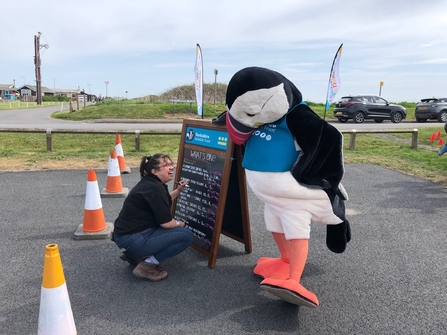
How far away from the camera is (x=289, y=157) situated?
9.18ft


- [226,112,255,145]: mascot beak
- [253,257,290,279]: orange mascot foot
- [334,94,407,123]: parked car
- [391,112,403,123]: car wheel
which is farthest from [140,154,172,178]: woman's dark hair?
[391,112,403,123]: car wheel

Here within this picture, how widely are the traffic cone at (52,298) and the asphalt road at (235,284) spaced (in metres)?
0.39

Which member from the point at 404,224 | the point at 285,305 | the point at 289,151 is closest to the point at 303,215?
the point at 289,151

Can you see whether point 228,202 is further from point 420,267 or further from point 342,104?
point 342,104

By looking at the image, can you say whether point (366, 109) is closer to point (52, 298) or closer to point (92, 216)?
point (92, 216)

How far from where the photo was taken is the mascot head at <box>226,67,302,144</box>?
2717 millimetres

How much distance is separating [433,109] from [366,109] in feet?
12.4

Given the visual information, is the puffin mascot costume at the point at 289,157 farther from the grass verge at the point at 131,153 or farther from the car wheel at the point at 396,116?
the car wheel at the point at 396,116

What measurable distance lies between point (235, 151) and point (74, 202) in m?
3.07

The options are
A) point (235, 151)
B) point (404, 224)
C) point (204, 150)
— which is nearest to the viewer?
point (235, 151)

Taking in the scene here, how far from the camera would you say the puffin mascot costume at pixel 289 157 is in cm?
269

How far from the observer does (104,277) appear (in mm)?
3236

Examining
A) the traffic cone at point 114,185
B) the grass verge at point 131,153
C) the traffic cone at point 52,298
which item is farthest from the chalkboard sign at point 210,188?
the grass verge at point 131,153

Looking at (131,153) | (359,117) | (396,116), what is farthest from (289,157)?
(396,116)
